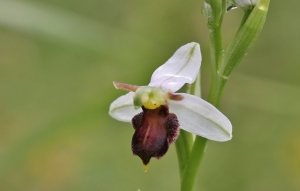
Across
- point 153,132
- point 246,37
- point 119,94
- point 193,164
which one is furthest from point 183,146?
point 119,94

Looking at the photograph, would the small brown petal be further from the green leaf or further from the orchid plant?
the green leaf

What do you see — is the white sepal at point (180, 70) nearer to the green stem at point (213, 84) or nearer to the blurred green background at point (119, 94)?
the green stem at point (213, 84)

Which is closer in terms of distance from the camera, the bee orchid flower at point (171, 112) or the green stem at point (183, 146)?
the bee orchid flower at point (171, 112)

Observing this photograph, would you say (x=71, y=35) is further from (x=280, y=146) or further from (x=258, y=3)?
(x=280, y=146)

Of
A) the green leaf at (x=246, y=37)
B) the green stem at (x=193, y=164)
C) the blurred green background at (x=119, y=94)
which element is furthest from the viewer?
the blurred green background at (x=119, y=94)

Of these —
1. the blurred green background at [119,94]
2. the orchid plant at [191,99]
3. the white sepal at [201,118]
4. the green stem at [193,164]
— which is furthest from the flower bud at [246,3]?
the blurred green background at [119,94]

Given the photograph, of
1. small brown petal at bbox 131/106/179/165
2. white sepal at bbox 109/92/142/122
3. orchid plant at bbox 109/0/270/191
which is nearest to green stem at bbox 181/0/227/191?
orchid plant at bbox 109/0/270/191

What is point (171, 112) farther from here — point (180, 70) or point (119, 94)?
point (119, 94)

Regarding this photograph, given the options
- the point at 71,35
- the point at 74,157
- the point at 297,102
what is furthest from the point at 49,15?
the point at 297,102
